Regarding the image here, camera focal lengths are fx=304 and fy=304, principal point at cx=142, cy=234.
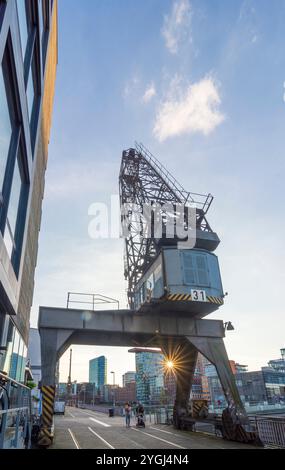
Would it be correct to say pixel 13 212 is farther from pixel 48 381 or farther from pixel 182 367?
pixel 182 367

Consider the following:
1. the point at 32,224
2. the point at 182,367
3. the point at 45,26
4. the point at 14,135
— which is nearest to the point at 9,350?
the point at 32,224

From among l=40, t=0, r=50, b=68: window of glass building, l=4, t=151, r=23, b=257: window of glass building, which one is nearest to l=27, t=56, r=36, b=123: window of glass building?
l=40, t=0, r=50, b=68: window of glass building

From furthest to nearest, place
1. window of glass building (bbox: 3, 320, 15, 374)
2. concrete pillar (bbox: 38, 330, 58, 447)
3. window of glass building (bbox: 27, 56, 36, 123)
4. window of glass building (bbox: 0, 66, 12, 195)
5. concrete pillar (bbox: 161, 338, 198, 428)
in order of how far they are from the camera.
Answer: concrete pillar (bbox: 161, 338, 198, 428), concrete pillar (bbox: 38, 330, 58, 447), window of glass building (bbox: 27, 56, 36, 123), window of glass building (bbox: 3, 320, 15, 374), window of glass building (bbox: 0, 66, 12, 195)

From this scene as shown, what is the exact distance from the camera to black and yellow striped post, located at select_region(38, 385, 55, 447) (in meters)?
14.5

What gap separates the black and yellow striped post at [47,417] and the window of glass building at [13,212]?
8630 mm

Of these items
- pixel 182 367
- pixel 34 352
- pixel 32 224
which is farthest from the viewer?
pixel 34 352

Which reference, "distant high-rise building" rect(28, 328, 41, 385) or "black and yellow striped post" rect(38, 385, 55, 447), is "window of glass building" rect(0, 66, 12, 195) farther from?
"distant high-rise building" rect(28, 328, 41, 385)

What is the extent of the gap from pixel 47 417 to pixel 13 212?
10560 mm

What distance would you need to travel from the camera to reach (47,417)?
49.6ft

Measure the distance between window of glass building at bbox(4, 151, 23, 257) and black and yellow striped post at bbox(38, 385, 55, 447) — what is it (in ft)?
28.3

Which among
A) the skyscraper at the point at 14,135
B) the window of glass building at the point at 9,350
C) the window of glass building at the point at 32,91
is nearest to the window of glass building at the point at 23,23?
the skyscraper at the point at 14,135

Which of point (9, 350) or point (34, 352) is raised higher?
point (34, 352)
